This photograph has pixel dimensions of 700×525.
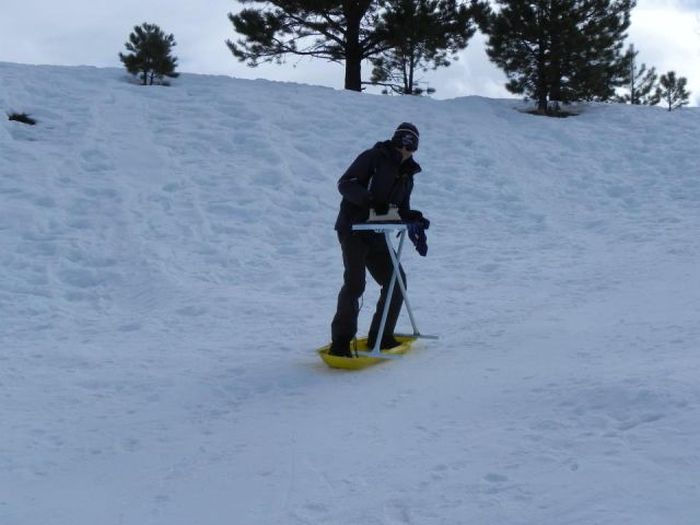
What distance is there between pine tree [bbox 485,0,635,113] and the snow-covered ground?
1.83m

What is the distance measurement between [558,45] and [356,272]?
1392 cm

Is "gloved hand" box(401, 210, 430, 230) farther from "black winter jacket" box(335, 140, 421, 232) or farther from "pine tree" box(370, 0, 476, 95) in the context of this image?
"pine tree" box(370, 0, 476, 95)

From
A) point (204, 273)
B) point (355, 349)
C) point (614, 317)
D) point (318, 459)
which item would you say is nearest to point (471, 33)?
point (204, 273)

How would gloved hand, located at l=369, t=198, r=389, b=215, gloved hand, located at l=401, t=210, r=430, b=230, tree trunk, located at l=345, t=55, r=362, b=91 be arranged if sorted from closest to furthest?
gloved hand, located at l=369, t=198, r=389, b=215
gloved hand, located at l=401, t=210, r=430, b=230
tree trunk, located at l=345, t=55, r=362, b=91

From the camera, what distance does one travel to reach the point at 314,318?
7.51 m

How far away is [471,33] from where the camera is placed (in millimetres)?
19938

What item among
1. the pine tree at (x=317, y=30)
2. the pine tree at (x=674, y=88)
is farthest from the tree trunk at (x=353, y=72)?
the pine tree at (x=674, y=88)

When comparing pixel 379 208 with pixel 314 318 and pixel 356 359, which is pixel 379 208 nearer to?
pixel 356 359

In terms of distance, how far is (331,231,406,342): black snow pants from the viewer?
5.71 metres

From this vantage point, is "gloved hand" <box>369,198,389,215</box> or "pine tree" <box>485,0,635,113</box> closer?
"gloved hand" <box>369,198,389,215</box>

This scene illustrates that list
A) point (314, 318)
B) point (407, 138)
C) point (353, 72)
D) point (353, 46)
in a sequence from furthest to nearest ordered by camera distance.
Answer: point (353, 72) < point (353, 46) < point (314, 318) < point (407, 138)

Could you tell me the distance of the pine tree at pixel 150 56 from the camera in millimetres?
16969

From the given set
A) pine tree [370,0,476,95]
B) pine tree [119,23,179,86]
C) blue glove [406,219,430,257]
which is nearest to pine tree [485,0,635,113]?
pine tree [370,0,476,95]

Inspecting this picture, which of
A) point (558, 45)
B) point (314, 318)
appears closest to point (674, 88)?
point (558, 45)
